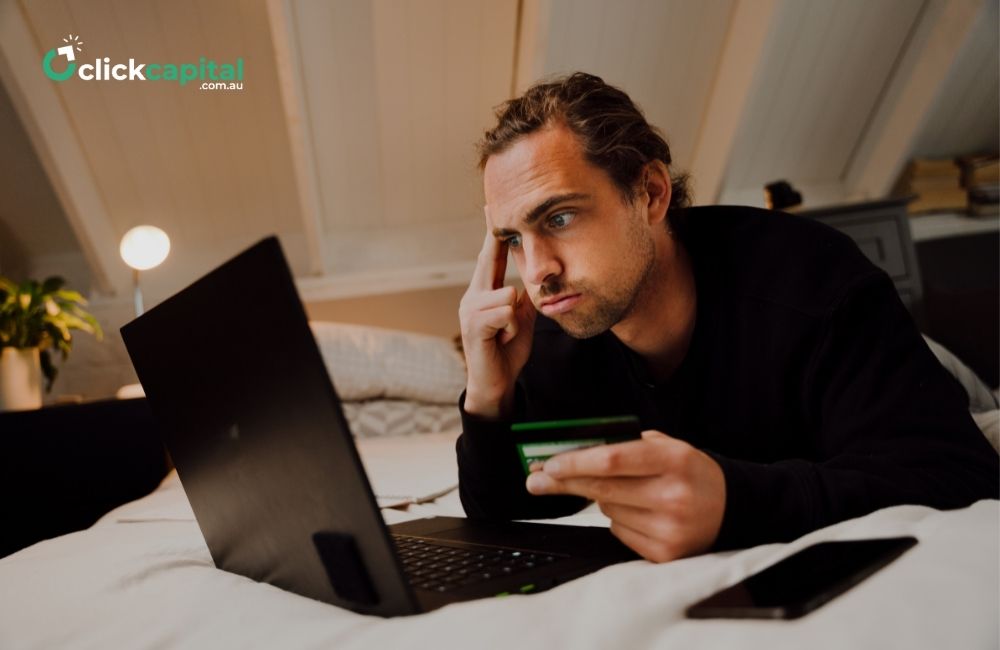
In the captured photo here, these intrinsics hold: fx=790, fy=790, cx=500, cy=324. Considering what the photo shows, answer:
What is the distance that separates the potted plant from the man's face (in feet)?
5.62

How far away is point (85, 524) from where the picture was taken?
204cm

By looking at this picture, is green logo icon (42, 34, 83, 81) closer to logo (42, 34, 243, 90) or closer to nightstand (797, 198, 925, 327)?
logo (42, 34, 243, 90)

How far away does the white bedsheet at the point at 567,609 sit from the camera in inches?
18.3

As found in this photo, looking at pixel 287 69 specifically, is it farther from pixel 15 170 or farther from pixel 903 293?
pixel 903 293

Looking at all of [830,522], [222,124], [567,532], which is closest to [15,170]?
[222,124]

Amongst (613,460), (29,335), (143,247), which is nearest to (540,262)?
(613,460)

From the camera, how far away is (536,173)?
1278mm

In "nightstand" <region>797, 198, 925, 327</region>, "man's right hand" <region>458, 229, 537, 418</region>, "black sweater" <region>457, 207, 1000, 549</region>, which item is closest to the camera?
"black sweater" <region>457, 207, 1000, 549</region>

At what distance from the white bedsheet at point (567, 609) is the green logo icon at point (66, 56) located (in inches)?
78.3

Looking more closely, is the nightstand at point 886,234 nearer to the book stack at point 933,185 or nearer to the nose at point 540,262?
the book stack at point 933,185

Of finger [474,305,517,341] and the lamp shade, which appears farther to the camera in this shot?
the lamp shade

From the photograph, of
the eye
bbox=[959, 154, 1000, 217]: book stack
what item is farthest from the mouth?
bbox=[959, 154, 1000, 217]: book stack

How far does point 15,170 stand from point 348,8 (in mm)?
1266

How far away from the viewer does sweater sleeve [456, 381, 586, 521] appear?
113cm
